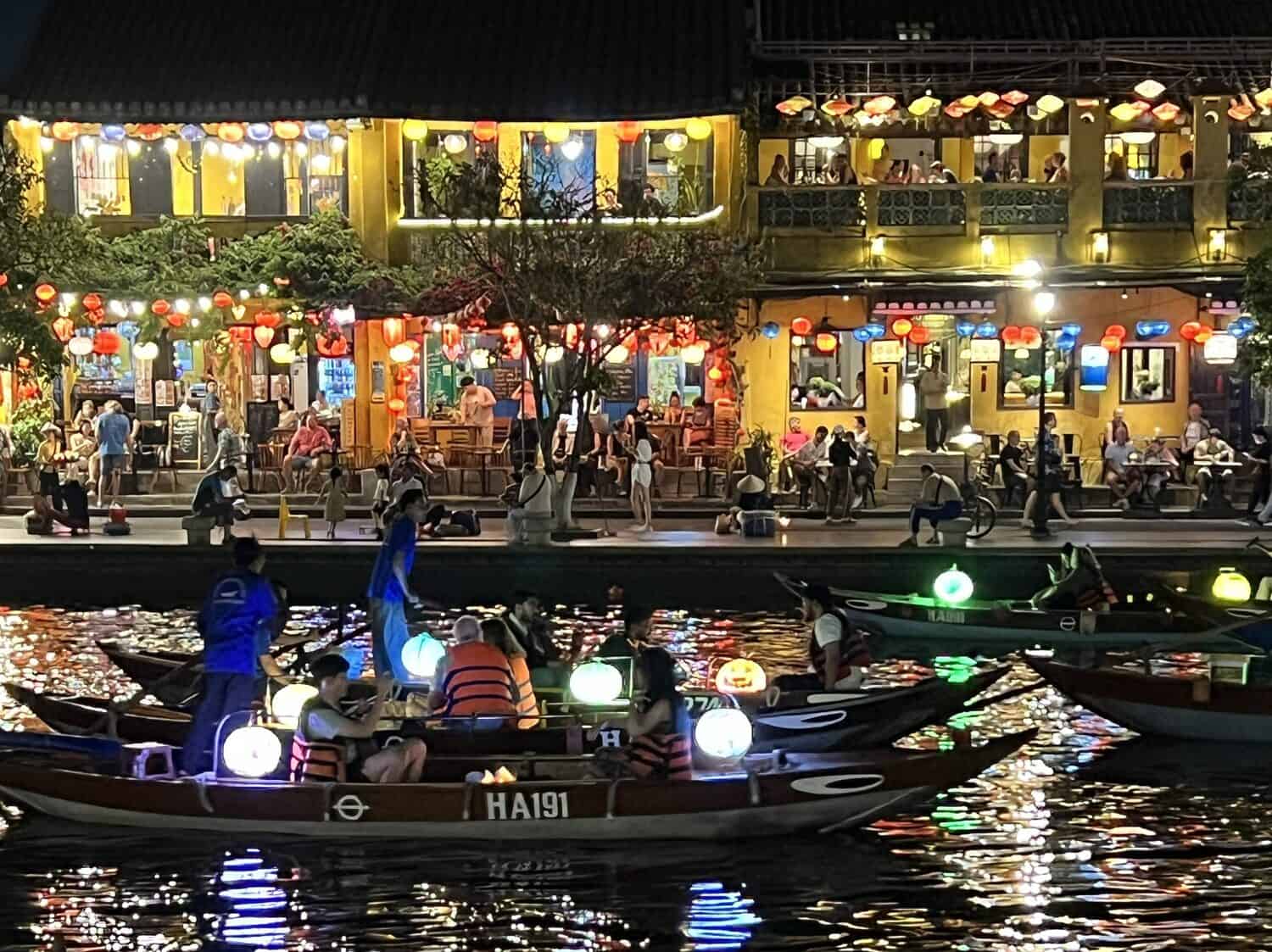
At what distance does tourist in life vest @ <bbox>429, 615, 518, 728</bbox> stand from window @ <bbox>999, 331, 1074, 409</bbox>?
76.0 feet

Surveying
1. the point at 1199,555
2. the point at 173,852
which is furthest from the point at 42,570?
the point at 1199,555

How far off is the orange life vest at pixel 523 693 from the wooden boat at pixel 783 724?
12 centimetres

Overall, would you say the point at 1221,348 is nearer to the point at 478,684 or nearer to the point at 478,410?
the point at 478,410

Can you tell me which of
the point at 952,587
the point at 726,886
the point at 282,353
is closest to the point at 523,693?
the point at 726,886

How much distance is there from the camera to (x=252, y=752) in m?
14.4

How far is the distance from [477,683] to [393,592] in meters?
2.27

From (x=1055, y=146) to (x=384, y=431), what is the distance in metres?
15.0

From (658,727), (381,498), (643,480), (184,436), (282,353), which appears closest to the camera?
(658,727)

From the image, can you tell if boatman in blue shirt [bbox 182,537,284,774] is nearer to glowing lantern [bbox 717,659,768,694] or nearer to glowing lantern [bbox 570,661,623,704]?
glowing lantern [bbox 570,661,623,704]

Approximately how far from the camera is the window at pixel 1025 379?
1436 inches

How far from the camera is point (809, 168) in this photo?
3659 centimetres

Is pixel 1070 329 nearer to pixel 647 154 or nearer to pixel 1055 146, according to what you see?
pixel 1055 146

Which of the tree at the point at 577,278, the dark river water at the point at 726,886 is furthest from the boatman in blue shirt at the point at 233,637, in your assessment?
the tree at the point at 577,278

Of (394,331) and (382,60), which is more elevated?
(382,60)
